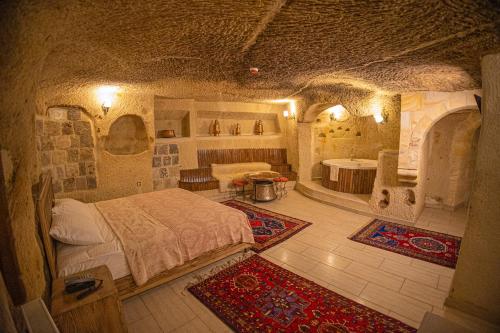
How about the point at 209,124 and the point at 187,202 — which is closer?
the point at 187,202

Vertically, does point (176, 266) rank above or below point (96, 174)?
below

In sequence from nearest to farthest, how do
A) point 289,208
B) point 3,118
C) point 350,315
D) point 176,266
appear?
1. point 3,118
2. point 350,315
3. point 176,266
4. point 289,208

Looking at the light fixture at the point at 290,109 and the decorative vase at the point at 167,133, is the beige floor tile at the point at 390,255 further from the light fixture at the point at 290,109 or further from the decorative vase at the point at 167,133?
the decorative vase at the point at 167,133

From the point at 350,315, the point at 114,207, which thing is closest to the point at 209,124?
the point at 114,207

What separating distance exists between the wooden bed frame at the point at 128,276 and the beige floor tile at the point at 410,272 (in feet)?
6.50

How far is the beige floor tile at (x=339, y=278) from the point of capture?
9.60 feet

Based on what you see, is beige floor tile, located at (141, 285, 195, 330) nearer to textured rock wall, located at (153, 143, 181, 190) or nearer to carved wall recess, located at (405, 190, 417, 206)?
textured rock wall, located at (153, 143, 181, 190)

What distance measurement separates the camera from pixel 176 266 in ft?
9.77

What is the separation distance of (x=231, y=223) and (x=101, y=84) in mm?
3157

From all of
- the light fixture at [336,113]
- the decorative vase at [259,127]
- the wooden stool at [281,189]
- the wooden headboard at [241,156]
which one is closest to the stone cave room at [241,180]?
the wooden stool at [281,189]

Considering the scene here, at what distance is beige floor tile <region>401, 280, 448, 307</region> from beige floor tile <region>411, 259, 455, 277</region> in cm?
45

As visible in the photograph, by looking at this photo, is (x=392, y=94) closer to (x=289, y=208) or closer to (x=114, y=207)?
(x=289, y=208)

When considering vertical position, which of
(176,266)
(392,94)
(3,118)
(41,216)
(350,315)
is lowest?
(350,315)

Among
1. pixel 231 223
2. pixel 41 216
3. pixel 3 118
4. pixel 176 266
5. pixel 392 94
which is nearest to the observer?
pixel 3 118
